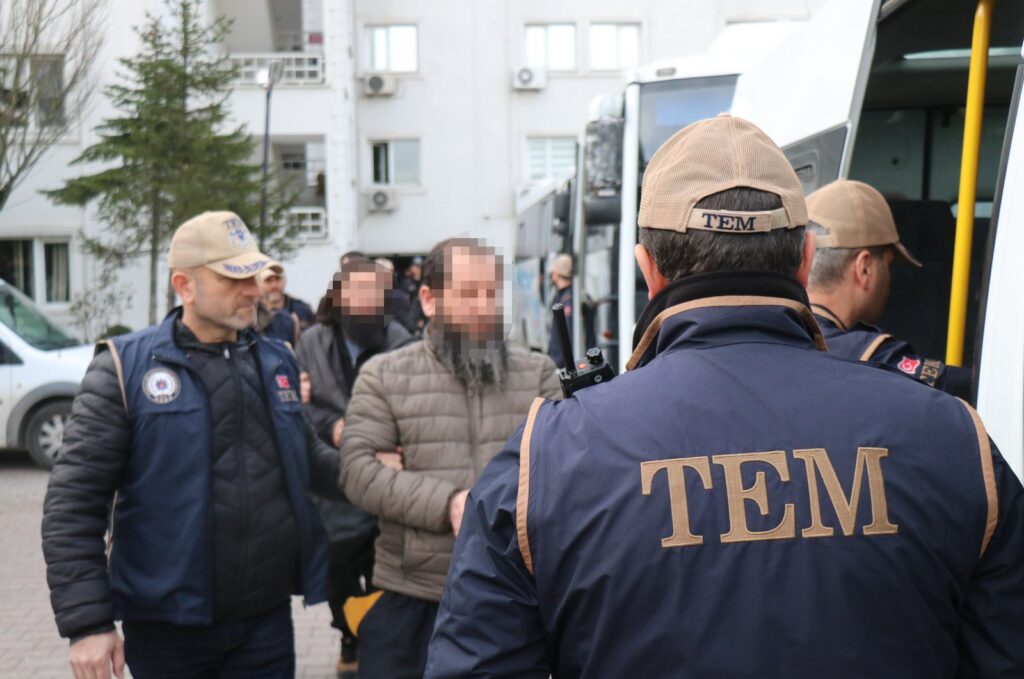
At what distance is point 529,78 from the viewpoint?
28250 mm

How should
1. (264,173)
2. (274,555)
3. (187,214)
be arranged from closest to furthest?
(274,555)
(187,214)
(264,173)

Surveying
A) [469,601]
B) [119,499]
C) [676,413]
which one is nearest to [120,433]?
[119,499]

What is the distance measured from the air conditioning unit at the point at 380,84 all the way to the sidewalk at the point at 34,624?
20.1m

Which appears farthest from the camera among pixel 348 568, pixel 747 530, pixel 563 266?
pixel 563 266

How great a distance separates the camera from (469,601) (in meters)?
1.62

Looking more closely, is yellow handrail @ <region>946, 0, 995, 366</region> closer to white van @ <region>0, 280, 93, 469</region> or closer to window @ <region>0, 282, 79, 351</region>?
white van @ <region>0, 280, 93, 469</region>

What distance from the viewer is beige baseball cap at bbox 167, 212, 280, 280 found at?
133 inches

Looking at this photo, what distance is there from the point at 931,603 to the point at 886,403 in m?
0.28

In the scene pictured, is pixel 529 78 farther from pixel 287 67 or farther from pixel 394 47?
pixel 287 67

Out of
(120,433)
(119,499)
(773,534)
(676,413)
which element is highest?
(676,413)

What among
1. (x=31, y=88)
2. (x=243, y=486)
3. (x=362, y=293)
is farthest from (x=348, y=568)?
(x=31, y=88)

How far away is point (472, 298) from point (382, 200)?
25.5 metres

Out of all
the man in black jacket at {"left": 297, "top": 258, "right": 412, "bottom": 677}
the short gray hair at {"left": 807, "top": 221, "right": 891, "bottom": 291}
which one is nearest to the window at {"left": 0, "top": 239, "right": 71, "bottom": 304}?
the man in black jacket at {"left": 297, "top": 258, "right": 412, "bottom": 677}

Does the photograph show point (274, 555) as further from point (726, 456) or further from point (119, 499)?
point (726, 456)
